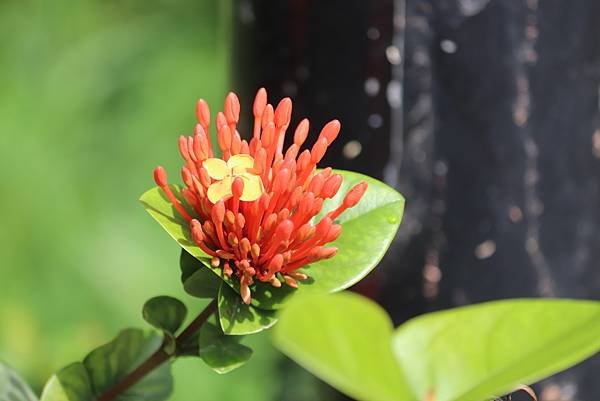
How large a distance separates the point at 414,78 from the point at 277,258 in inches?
23.4

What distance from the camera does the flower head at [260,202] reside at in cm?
42

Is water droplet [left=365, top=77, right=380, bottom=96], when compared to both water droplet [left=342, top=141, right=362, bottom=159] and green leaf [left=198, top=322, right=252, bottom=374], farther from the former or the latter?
green leaf [left=198, top=322, right=252, bottom=374]

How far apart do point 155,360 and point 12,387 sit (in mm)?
86

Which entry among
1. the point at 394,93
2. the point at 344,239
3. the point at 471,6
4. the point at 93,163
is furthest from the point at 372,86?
the point at 93,163

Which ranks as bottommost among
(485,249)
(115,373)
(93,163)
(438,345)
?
(93,163)

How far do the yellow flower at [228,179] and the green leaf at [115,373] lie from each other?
0.12 meters

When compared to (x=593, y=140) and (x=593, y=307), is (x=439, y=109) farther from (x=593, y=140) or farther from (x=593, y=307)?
(x=593, y=307)

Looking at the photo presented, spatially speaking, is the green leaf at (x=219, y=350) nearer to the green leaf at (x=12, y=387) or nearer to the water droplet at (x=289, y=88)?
the green leaf at (x=12, y=387)

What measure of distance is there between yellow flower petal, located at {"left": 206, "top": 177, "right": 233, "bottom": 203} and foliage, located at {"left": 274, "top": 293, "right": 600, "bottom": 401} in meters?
0.13

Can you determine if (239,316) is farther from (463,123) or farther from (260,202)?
(463,123)

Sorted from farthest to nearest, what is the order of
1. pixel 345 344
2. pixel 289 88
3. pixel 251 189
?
1. pixel 289 88
2. pixel 251 189
3. pixel 345 344

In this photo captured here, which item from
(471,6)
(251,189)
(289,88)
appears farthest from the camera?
(289,88)

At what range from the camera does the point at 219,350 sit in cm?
44

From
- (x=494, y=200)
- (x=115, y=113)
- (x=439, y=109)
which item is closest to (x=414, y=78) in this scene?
(x=439, y=109)
